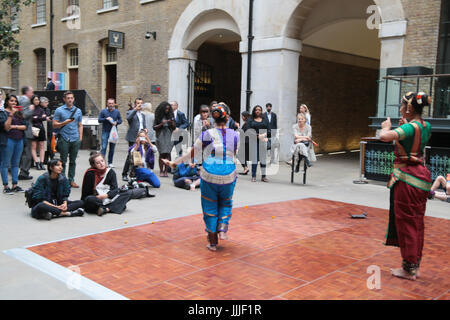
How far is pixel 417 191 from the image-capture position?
4516 mm

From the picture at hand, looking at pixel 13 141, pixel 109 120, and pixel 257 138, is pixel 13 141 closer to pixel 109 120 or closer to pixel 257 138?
pixel 109 120

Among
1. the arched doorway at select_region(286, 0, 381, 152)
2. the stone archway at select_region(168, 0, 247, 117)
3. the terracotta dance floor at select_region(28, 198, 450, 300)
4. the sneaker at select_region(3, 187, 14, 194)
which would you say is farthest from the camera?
the stone archway at select_region(168, 0, 247, 117)

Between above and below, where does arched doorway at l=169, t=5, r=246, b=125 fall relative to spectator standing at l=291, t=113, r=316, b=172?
above

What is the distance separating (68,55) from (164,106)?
1443 cm

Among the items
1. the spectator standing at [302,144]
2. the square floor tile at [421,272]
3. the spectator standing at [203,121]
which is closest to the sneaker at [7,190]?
the spectator standing at [203,121]

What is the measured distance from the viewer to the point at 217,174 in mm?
5406

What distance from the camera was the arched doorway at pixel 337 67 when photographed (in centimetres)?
1468

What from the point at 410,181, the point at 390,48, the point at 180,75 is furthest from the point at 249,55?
the point at 410,181

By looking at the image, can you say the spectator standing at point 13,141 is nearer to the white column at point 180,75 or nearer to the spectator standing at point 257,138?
the spectator standing at point 257,138

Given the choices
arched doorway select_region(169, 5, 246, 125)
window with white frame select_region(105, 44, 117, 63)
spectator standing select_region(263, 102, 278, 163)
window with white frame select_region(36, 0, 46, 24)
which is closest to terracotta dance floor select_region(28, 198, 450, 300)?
spectator standing select_region(263, 102, 278, 163)

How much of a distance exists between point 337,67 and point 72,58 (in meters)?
13.4

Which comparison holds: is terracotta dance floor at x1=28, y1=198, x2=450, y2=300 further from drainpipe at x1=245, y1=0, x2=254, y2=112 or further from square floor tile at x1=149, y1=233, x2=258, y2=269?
drainpipe at x1=245, y1=0, x2=254, y2=112

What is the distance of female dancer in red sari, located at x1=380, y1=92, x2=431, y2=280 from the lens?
451cm

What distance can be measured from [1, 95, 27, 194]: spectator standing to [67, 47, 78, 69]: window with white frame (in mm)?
15075
